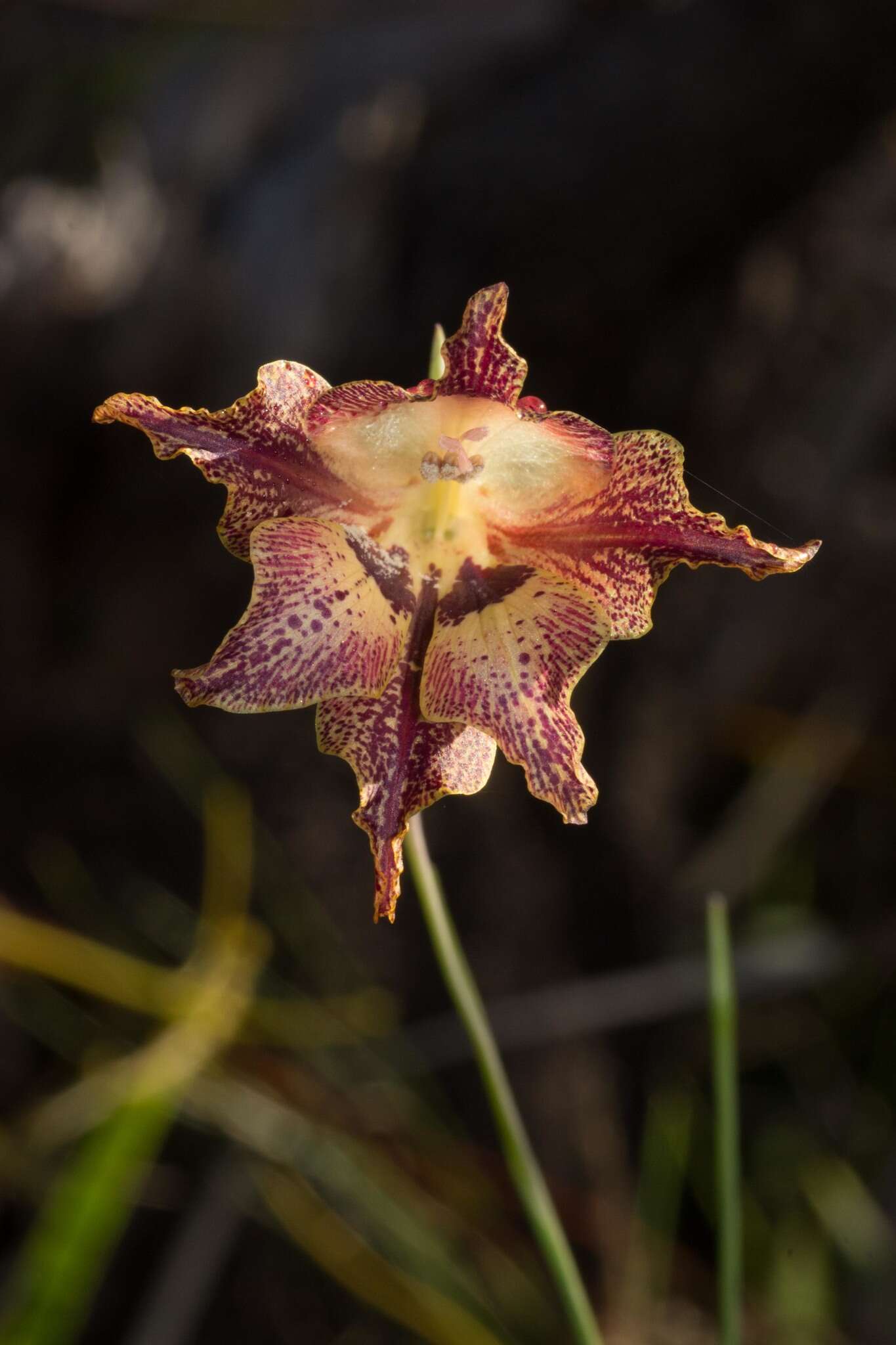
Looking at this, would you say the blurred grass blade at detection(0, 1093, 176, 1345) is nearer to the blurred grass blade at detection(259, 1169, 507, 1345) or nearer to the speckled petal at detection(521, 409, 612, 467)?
the blurred grass blade at detection(259, 1169, 507, 1345)

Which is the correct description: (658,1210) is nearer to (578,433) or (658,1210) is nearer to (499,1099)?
(499,1099)

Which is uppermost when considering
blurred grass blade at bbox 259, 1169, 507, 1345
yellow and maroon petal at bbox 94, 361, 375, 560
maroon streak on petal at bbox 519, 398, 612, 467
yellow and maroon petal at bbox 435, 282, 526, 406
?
maroon streak on petal at bbox 519, 398, 612, 467

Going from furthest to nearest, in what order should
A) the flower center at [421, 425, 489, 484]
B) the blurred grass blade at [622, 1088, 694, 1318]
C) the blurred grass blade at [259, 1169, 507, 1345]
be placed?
the blurred grass blade at [622, 1088, 694, 1318] < the blurred grass blade at [259, 1169, 507, 1345] < the flower center at [421, 425, 489, 484]

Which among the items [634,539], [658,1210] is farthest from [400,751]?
[658,1210]

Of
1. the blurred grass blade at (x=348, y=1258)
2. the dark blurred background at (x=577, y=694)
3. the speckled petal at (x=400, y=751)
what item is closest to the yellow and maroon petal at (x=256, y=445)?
the speckled petal at (x=400, y=751)

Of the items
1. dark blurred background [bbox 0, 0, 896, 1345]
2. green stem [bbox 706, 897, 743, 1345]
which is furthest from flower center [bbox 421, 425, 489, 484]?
dark blurred background [bbox 0, 0, 896, 1345]

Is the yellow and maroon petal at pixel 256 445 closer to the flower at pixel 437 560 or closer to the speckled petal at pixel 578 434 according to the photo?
the flower at pixel 437 560
